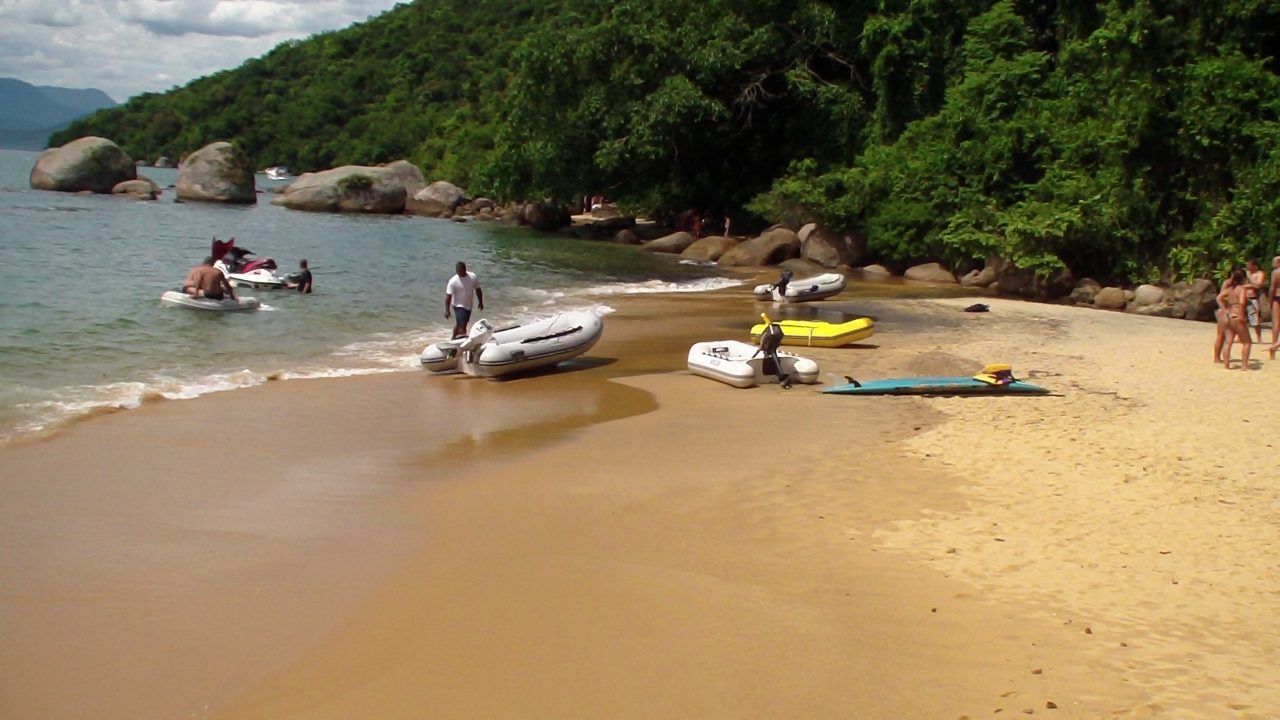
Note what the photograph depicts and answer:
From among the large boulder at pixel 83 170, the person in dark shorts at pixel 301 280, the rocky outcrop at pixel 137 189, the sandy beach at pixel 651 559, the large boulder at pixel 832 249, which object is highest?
the large boulder at pixel 83 170

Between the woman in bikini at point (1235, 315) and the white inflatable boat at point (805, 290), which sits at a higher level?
the woman in bikini at point (1235, 315)

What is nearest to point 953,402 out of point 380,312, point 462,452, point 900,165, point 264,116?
point 462,452

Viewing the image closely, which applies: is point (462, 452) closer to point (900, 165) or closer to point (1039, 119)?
point (1039, 119)

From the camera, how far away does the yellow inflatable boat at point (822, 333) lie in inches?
612

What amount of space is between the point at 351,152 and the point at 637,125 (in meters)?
48.7

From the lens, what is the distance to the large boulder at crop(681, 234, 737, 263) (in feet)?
110

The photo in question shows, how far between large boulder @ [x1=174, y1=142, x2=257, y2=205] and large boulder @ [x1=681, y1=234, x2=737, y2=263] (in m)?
23.8

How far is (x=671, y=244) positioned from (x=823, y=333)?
20615mm

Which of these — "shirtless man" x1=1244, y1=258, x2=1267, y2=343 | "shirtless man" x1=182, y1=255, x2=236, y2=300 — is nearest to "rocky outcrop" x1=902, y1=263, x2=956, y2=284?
"shirtless man" x1=1244, y1=258, x2=1267, y2=343

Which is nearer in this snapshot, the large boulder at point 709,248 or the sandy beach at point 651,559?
the sandy beach at point 651,559

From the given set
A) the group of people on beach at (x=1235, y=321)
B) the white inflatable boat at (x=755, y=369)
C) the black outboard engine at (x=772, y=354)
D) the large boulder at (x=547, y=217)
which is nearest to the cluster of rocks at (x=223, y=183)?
the large boulder at (x=547, y=217)

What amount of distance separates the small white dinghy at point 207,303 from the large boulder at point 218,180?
104 ft

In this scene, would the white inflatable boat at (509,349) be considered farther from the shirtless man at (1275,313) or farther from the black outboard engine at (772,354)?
the shirtless man at (1275,313)

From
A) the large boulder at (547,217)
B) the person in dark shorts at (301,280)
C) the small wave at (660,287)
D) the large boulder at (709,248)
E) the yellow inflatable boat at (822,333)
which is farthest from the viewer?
the large boulder at (547,217)
